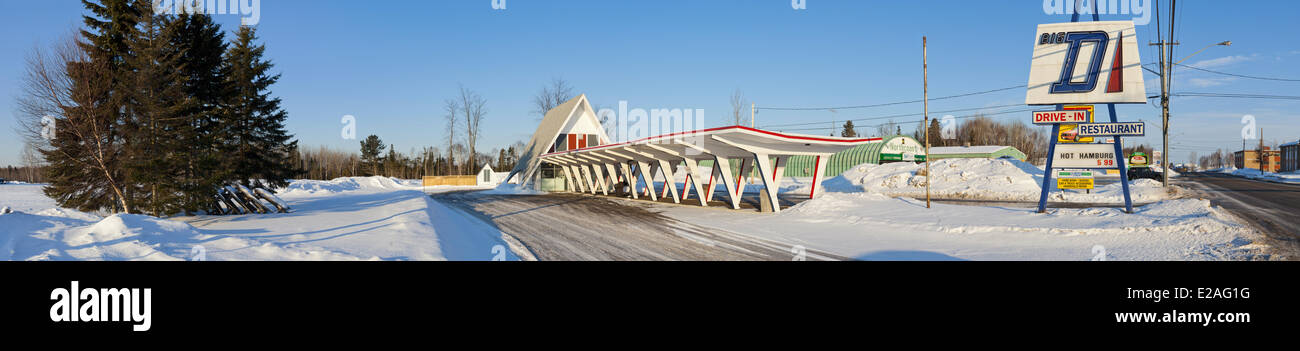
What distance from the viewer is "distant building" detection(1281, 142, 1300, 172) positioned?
7300cm

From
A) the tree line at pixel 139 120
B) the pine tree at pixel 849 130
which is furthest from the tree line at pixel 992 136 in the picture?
the tree line at pixel 139 120

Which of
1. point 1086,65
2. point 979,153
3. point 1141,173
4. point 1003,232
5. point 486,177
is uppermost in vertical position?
point 1086,65

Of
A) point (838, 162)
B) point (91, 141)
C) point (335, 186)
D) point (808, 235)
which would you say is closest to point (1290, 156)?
point (838, 162)

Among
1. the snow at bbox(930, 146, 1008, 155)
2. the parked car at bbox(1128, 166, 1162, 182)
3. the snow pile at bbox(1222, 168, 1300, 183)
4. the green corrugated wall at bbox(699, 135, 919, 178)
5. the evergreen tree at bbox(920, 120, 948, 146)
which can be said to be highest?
the evergreen tree at bbox(920, 120, 948, 146)

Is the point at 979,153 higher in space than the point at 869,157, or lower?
higher

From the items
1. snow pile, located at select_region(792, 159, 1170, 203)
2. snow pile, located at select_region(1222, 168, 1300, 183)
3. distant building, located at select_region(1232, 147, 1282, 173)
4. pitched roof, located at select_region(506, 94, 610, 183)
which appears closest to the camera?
snow pile, located at select_region(792, 159, 1170, 203)

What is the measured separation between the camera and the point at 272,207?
23.0 m

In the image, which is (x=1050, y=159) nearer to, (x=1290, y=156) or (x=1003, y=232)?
(x=1003, y=232)

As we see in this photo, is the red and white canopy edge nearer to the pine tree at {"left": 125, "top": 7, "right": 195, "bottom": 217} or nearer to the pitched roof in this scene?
the pitched roof

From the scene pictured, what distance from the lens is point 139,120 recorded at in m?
17.0

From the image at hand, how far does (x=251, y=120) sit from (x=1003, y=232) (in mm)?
28827

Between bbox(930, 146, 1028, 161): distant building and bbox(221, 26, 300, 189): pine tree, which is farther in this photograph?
bbox(930, 146, 1028, 161): distant building

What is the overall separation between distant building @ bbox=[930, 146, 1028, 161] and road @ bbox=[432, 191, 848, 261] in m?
50.6

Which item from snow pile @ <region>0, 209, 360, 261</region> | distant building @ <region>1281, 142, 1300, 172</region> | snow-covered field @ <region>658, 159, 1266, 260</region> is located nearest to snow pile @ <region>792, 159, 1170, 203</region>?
snow-covered field @ <region>658, 159, 1266, 260</region>
